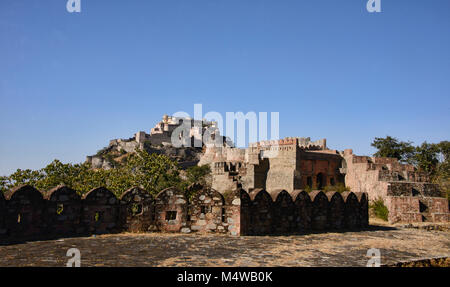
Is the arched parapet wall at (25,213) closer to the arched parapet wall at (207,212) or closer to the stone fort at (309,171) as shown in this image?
the arched parapet wall at (207,212)

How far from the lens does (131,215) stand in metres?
11.4

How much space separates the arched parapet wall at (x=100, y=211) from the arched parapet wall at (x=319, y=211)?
6748 mm

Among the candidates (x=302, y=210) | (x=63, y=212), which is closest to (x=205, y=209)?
(x=302, y=210)

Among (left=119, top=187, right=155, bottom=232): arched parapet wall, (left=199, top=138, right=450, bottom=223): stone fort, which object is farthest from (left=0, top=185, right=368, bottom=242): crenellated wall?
(left=199, top=138, right=450, bottom=223): stone fort

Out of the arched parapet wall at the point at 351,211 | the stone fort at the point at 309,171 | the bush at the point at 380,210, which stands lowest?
the bush at the point at 380,210

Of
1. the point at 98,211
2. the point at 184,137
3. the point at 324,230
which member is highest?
the point at 184,137

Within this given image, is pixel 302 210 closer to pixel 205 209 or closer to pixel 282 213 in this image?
pixel 282 213

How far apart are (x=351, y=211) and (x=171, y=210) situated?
23.9 feet

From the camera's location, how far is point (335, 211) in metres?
→ 13.9

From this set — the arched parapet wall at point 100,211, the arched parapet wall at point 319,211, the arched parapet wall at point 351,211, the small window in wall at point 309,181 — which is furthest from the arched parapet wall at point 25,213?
the small window in wall at point 309,181

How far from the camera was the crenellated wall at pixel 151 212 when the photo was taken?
9.79 meters
